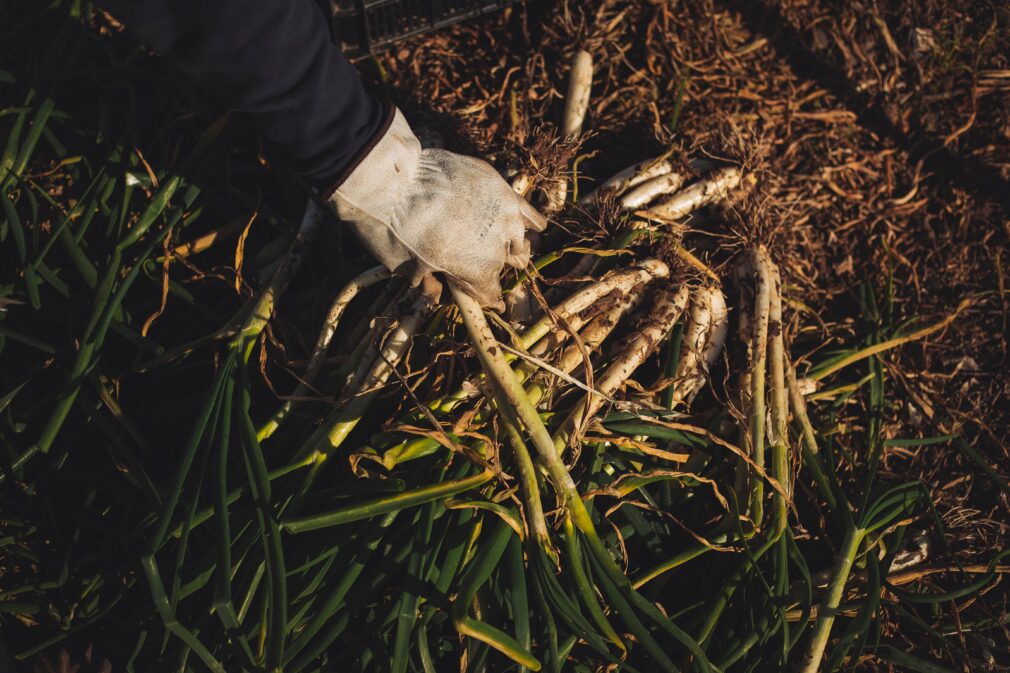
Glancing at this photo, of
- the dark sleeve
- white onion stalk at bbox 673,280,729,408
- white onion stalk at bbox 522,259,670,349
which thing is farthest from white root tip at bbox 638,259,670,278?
the dark sleeve

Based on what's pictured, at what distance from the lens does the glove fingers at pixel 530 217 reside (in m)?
1.52

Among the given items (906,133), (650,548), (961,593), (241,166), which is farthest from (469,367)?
(906,133)

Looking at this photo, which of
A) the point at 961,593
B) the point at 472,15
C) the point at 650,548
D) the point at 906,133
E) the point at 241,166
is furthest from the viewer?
the point at 906,133

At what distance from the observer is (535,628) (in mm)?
1522

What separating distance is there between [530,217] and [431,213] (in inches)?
9.6

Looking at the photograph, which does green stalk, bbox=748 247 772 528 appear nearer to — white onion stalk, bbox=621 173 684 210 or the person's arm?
white onion stalk, bbox=621 173 684 210

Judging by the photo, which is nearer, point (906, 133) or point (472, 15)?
point (472, 15)

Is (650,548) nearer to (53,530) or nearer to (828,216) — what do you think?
(828,216)

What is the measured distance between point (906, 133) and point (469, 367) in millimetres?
1709

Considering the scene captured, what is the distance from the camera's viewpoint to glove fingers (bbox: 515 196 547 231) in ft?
4.99

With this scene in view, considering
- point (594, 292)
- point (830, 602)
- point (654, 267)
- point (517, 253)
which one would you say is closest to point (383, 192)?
point (517, 253)

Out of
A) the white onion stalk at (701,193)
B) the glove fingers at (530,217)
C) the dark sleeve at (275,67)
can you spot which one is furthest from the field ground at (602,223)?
the dark sleeve at (275,67)

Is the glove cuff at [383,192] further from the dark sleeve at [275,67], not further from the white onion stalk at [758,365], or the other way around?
the white onion stalk at [758,365]

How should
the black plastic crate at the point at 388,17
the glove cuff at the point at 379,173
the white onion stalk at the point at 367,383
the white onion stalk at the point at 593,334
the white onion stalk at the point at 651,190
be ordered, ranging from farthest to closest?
the black plastic crate at the point at 388,17 < the white onion stalk at the point at 651,190 < the white onion stalk at the point at 593,334 < the white onion stalk at the point at 367,383 < the glove cuff at the point at 379,173
